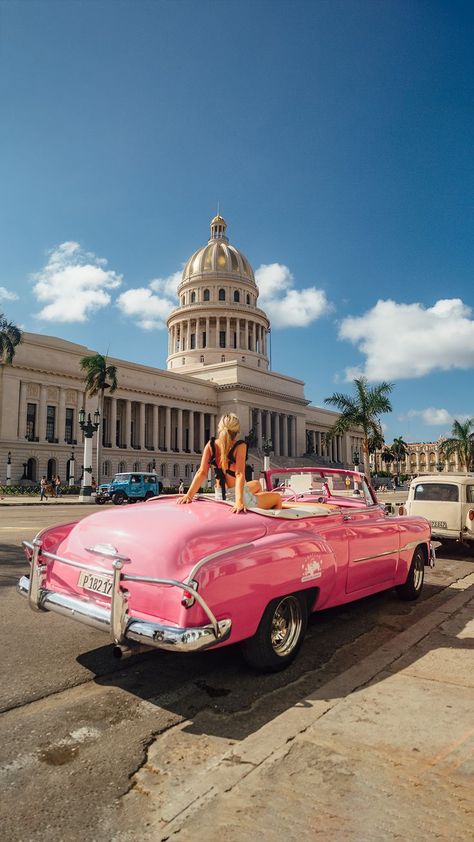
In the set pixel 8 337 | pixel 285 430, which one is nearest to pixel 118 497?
pixel 8 337

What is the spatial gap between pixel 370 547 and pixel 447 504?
6.24 meters

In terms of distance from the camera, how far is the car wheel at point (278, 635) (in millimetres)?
3908

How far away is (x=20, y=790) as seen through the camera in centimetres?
260

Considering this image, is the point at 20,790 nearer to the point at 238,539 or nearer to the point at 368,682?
the point at 238,539

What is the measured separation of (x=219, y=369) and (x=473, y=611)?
232 feet

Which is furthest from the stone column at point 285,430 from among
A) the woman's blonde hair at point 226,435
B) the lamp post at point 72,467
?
Result: the woman's blonde hair at point 226,435

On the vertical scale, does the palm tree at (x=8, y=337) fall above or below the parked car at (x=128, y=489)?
above

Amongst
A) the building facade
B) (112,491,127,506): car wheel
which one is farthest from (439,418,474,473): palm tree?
(112,491,127,506): car wheel

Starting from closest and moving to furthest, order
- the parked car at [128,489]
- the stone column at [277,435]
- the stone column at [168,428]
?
the parked car at [128,489], the stone column at [168,428], the stone column at [277,435]

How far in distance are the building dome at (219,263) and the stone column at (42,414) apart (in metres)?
41.5

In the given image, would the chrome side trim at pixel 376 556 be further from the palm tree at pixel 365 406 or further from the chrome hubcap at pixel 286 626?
the palm tree at pixel 365 406

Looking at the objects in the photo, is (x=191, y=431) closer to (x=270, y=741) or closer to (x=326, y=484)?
(x=326, y=484)

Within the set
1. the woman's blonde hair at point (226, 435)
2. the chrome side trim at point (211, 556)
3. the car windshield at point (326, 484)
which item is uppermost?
the woman's blonde hair at point (226, 435)

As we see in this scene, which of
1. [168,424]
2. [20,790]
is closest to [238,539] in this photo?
[20,790]
